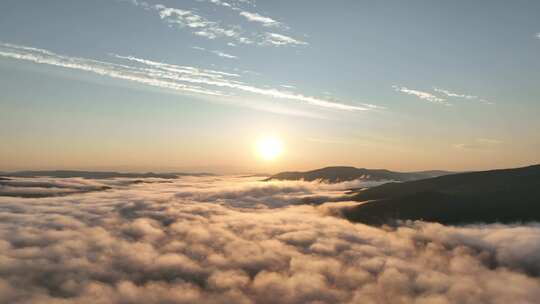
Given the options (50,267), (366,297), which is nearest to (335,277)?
(366,297)

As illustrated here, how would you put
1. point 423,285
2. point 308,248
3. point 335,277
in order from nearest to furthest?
point 423,285, point 335,277, point 308,248

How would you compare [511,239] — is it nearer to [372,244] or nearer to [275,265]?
[372,244]

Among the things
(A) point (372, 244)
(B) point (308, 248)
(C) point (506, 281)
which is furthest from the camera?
(B) point (308, 248)

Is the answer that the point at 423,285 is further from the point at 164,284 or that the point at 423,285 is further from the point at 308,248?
the point at 164,284

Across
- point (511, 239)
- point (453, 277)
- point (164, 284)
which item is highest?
point (511, 239)

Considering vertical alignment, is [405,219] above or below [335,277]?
above

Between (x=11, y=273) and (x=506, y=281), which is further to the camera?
(x=11, y=273)

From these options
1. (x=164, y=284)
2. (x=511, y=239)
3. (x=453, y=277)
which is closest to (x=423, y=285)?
(x=453, y=277)

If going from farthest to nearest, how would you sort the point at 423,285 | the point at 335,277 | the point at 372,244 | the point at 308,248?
the point at 308,248
the point at 372,244
the point at 335,277
the point at 423,285

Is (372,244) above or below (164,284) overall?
above
